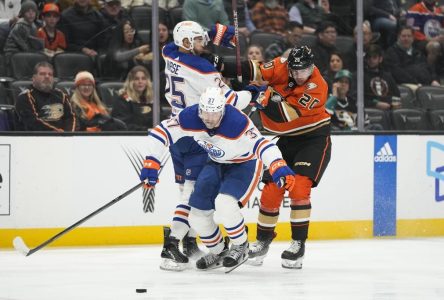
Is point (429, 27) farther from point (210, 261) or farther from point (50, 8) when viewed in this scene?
point (210, 261)

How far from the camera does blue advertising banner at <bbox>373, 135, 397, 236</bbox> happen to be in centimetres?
819

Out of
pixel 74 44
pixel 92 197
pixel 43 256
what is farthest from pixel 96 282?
pixel 74 44

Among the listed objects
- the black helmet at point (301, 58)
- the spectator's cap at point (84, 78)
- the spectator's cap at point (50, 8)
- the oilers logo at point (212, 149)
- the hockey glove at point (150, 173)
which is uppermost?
the spectator's cap at point (50, 8)

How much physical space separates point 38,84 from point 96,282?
2219 millimetres

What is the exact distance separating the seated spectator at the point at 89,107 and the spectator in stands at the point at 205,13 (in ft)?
3.00

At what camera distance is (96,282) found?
5.61m

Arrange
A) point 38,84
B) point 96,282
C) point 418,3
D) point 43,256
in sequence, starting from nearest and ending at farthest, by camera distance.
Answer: point 96,282 → point 43,256 → point 38,84 → point 418,3

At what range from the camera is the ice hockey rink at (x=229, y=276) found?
5.19 m

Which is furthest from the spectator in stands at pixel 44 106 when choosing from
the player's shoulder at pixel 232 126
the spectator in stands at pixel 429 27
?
the spectator in stands at pixel 429 27

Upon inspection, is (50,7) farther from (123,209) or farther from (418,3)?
(418,3)

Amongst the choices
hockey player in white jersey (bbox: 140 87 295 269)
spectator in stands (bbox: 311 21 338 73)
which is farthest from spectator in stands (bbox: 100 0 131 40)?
hockey player in white jersey (bbox: 140 87 295 269)

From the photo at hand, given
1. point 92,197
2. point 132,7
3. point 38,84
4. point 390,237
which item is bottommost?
point 390,237

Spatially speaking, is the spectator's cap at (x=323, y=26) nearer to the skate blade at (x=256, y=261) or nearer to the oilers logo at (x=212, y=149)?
the skate blade at (x=256, y=261)

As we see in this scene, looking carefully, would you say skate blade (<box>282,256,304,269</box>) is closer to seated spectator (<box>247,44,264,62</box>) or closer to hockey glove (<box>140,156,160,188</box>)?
hockey glove (<box>140,156,160,188</box>)
